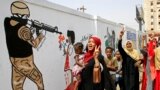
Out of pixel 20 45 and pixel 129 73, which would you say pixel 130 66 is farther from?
pixel 20 45

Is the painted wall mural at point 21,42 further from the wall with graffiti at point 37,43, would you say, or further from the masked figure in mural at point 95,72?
the masked figure in mural at point 95,72

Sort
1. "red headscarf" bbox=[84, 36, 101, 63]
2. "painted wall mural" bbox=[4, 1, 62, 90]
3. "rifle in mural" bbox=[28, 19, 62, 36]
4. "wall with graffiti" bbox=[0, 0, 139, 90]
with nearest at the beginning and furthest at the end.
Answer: "wall with graffiti" bbox=[0, 0, 139, 90], "painted wall mural" bbox=[4, 1, 62, 90], "red headscarf" bbox=[84, 36, 101, 63], "rifle in mural" bbox=[28, 19, 62, 36]

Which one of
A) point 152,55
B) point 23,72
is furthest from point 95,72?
point 152,55

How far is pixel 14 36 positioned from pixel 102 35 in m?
5.21

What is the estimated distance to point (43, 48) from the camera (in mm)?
6910

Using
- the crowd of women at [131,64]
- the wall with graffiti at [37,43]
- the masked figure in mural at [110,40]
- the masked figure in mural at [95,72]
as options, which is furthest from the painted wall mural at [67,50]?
the masked figure in mural at [110,40]

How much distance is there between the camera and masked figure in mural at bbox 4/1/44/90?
19.4ft

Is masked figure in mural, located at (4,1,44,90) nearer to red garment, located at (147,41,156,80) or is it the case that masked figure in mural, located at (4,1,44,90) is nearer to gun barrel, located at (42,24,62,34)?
gun barrel, located at (42,24,62,34)

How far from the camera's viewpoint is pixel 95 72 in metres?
6.16

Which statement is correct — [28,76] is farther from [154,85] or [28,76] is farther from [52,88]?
[154,85]

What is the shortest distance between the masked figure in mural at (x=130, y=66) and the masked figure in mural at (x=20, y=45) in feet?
7.94

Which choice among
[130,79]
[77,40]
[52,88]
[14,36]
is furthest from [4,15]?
[130,79]

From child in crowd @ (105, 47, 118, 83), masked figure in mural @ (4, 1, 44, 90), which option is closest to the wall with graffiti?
masked figure in mural @ (4, 1, 44, 90)

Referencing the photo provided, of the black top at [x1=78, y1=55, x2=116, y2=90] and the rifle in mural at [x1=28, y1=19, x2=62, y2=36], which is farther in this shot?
the rifle in mural at [x1=28, y1=19, x2=62, y2=36]
